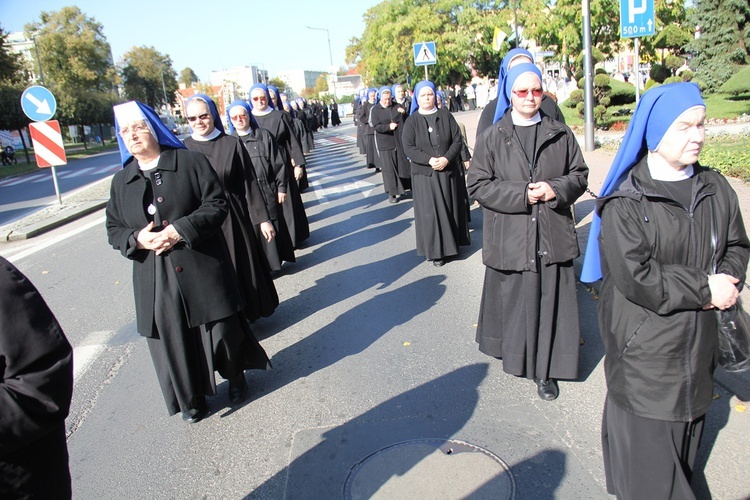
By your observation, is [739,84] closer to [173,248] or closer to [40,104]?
[40,104]

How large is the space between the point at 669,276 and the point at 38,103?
47.6 feet

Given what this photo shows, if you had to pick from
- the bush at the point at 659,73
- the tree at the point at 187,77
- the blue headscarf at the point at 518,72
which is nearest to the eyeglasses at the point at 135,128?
→ the blue headscarf at the point at 518,72

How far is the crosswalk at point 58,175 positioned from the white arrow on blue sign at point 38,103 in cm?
1276

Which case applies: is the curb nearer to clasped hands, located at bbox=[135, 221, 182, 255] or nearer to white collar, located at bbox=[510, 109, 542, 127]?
clasped hands, located at bbox=[135, 221, 182, 255]

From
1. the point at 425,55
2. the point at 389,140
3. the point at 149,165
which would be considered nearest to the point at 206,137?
the point at 149,165

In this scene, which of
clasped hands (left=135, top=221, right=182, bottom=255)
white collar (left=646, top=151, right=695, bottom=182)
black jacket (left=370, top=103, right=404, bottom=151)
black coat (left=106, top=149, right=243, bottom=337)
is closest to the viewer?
white collar (left=646, top=151, right=695, bottom=182)

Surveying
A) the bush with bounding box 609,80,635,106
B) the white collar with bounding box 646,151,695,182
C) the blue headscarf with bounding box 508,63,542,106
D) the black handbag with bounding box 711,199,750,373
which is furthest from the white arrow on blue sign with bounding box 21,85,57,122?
the bush with bounding box 609,80,635,106

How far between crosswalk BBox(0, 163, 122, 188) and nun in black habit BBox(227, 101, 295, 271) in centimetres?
2126

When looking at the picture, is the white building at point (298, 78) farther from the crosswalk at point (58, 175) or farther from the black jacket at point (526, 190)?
the black jacket at point (526, 190)

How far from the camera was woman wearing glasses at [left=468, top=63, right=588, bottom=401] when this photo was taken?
3869 mm

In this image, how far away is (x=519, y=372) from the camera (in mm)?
4152

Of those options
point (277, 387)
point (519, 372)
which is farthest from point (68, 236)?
point (519, 372)

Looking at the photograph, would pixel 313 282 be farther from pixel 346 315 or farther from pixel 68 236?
pixel 68 236

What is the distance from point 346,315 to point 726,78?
27.9 metres
